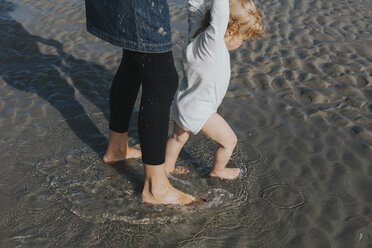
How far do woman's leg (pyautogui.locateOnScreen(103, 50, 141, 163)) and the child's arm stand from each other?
0.49m

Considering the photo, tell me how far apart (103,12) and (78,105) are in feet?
→ 6.32

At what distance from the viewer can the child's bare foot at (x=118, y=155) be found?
308cm

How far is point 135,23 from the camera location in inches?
82.4

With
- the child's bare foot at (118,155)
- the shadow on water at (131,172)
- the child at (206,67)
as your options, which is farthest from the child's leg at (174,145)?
the child's bare foot at (118,155)

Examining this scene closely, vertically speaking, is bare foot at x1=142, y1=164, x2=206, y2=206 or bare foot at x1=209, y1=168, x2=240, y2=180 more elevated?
bare foot at x1=142, y1=164, x2=206, y2=206

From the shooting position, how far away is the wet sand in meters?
2.55

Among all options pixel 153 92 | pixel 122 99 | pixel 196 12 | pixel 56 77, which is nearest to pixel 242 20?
pixel 196 12

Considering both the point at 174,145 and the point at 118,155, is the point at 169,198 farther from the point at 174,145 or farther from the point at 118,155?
the point at 118,155

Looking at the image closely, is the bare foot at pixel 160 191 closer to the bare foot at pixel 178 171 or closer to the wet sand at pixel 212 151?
the wet sand at pixel 212 151

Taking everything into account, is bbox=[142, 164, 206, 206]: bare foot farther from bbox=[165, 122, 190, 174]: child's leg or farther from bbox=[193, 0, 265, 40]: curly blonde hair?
bbox=[193, 0, 265, 40]: curly blonde hair

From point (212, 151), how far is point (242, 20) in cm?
118

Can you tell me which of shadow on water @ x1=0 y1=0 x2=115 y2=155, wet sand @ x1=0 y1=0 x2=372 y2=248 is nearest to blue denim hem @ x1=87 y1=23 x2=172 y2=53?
wet sand @ x1=0 y1=0 x2=372 y2=248

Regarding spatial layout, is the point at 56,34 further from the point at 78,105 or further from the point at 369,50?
the point at 369,50

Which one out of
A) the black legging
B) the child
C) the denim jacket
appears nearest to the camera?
the denim jacket
